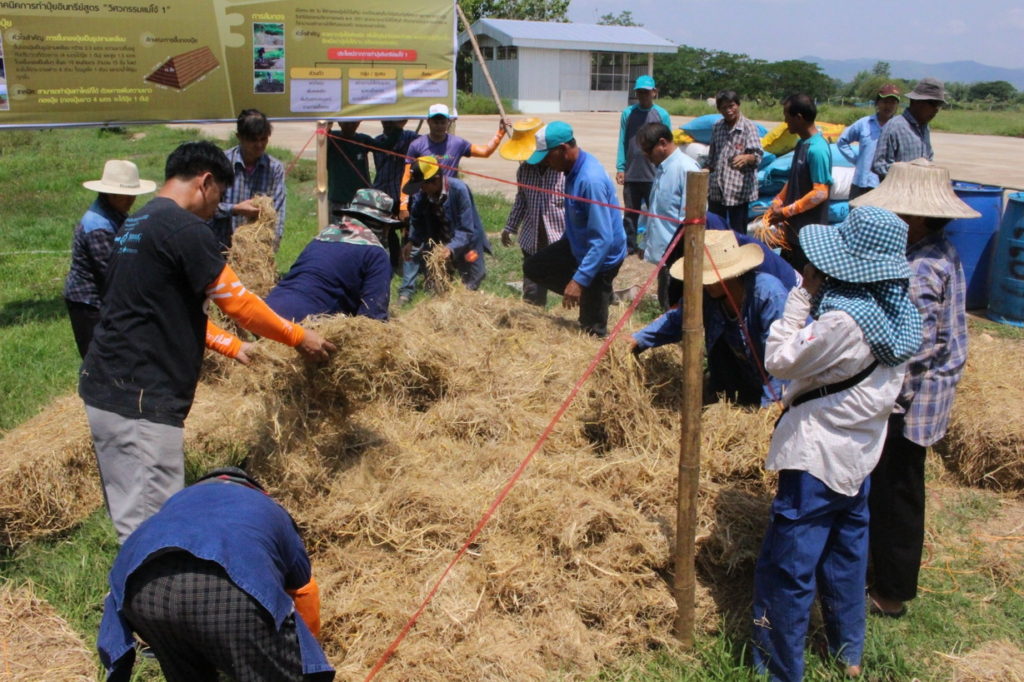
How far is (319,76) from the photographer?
8.19 m

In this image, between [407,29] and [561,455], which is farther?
[407,29]

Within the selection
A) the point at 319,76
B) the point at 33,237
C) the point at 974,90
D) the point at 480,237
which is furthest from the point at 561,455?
the point at 974,90

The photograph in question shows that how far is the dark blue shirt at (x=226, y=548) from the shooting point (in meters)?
Answer: 2.22

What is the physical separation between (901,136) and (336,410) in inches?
212

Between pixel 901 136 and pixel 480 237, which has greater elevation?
pixel 901 136

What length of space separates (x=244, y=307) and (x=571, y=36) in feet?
147

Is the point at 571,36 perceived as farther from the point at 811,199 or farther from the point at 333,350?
the point at 333,350

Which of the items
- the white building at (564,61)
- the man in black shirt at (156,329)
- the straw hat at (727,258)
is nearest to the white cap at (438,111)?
the straw hat at (727,258)

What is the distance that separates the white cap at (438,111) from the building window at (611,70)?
39.7 metres

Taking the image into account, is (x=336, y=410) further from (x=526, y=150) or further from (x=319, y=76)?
(x=319, y=76)

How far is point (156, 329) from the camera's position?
318 cm

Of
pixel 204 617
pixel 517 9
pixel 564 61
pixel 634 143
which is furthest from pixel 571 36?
pixel 204 617

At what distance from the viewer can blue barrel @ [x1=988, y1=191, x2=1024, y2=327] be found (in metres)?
7.42

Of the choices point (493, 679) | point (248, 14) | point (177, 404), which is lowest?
point (493, 679)
